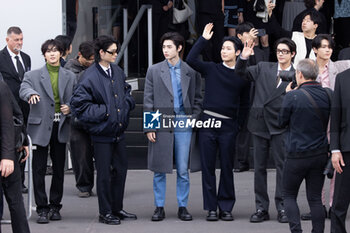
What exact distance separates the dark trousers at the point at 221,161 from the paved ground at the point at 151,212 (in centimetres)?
23

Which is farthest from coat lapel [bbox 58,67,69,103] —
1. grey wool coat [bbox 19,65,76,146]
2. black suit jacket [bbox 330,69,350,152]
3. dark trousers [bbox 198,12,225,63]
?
dark trousers [bbox 198,12,225,63]

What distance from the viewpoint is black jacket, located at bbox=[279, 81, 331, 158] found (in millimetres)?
7203

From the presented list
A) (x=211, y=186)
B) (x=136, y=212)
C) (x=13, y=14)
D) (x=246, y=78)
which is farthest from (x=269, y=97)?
(x=13, y=14)

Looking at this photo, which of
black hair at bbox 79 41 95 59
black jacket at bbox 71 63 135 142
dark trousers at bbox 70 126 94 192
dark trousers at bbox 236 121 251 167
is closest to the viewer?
black jacket at bbox 71 63 135 142

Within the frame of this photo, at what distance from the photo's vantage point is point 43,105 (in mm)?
8570

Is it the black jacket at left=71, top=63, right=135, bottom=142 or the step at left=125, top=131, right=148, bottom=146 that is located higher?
the black jacket at left=71, top=63, right=135, bottom=142

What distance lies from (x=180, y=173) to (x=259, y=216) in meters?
0.96

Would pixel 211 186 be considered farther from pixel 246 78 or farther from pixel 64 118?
pixel 64 118

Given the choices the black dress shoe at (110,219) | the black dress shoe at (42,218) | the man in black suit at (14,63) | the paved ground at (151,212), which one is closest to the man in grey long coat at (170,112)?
the paved ground at (151,212)

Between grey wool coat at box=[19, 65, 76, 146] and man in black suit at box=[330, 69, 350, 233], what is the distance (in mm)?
2968

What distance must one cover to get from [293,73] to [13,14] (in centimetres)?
485

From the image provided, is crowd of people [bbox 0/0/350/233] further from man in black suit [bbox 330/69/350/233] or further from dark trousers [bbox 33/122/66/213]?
man in black suit [bbox 330/69/350/233]

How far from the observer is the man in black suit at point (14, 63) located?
10102 millimetres

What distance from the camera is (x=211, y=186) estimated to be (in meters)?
8.62
